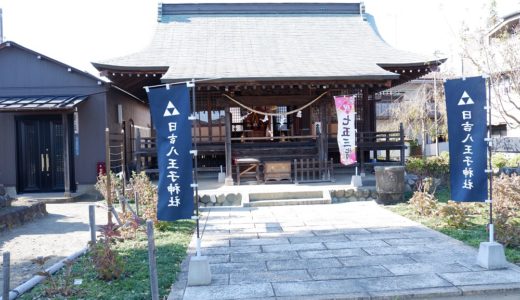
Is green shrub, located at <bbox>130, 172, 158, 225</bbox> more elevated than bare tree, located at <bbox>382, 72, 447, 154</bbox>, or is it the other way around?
bare tree, located at <bbox>382, 72, 447, 154</bbox>

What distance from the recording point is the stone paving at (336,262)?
494cm

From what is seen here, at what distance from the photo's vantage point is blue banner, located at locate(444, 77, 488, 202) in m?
5.83

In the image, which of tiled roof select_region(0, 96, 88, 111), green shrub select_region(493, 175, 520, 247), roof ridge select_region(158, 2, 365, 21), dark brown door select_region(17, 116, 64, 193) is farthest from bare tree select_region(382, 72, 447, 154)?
dark brown door select_region(17, 116, 64, 193)

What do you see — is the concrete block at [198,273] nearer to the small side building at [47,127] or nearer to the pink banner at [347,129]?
the pink banner at [347,129]

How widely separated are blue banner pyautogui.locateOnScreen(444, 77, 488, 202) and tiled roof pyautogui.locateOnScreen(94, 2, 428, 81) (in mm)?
6639

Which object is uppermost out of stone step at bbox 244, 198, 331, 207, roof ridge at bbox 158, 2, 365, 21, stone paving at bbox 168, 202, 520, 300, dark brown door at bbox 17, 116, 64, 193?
roof ridge at bbox 158, 2, 365, 21

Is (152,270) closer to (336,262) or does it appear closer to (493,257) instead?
(336,262)

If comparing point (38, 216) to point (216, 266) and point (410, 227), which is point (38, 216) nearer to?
point (216, 266)

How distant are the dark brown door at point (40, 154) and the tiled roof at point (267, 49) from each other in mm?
2872

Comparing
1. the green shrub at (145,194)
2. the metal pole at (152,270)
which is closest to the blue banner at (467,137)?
the metal pole at (152,270)

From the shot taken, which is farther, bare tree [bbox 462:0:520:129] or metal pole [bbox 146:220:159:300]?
bare tree [bbox 462:0:520:129]

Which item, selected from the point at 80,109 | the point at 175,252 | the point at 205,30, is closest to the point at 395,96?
the point at 205,30

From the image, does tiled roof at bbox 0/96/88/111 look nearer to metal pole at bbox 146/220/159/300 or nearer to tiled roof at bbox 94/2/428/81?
tiled roof at bbox 94/2/428/81

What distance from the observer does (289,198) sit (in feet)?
38.1
